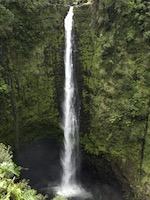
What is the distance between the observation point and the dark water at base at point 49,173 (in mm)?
16936

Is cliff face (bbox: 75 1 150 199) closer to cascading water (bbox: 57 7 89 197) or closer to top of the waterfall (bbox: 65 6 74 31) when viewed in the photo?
top of the waterfall (bbox: 65 6 74 31)

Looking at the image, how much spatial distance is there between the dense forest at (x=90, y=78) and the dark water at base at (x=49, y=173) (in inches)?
28.3

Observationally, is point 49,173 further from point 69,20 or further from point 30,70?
point 69,20

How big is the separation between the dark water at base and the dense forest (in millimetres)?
718

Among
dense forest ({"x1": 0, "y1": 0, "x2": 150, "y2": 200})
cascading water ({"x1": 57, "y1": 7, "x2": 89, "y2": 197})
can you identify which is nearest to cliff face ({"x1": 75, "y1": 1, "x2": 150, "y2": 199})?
dense forest ({"x1": 0, "y1": 0, "x2": 150, "y2": 200})

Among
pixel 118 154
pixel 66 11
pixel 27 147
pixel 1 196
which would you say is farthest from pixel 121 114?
pixel 1 196

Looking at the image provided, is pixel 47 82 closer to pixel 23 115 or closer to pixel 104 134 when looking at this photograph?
pixel 23 115

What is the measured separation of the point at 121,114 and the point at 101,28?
232 inches

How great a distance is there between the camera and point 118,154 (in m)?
16.5

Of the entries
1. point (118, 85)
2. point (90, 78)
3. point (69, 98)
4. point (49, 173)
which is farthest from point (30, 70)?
point (49, 173)

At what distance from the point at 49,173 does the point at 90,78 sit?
7.14 metres

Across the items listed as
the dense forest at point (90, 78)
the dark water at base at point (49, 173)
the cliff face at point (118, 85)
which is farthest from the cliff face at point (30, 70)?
the cliff face at point (118, 85)

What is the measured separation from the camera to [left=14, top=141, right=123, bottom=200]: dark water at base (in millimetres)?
16936

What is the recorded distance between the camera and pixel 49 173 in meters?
18.4
